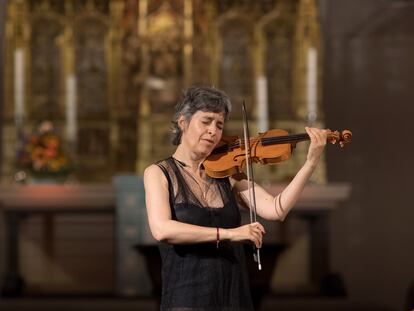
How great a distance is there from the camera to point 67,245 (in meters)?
8.76

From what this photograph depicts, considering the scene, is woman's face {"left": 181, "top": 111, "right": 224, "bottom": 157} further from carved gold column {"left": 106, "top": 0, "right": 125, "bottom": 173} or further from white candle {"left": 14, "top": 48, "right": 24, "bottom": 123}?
carved gold column {"left": 106, "top": 0, "right": 125, "bottom": 173}

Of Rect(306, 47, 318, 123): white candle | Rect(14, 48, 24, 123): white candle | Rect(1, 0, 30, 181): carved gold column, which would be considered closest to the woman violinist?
Rect(306, 47, 318, 123): white candle

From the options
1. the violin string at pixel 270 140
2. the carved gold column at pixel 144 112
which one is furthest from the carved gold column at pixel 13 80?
the violin string at pixel 270 140

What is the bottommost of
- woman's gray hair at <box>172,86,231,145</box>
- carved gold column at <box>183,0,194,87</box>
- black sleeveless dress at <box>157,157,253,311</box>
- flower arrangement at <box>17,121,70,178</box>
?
black sleeveless dress at <box>157,157,253,311</box>

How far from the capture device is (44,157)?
7941 millimetres

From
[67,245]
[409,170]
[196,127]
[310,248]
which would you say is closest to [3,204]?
[67,245]

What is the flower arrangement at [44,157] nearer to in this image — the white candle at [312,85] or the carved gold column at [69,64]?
the carved gold column at [69,64]

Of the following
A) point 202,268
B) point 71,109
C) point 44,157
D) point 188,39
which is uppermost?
point 188,39

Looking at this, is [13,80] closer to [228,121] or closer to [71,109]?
[71,109]

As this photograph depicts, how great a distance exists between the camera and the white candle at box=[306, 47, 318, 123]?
795 cm

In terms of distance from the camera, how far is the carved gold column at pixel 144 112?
8492mm

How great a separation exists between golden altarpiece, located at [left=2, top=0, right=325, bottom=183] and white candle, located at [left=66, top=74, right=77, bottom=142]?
3 cm

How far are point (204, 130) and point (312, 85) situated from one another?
211 inches

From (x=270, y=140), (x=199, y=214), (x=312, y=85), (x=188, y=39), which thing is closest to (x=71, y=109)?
(x=188, y=39)
